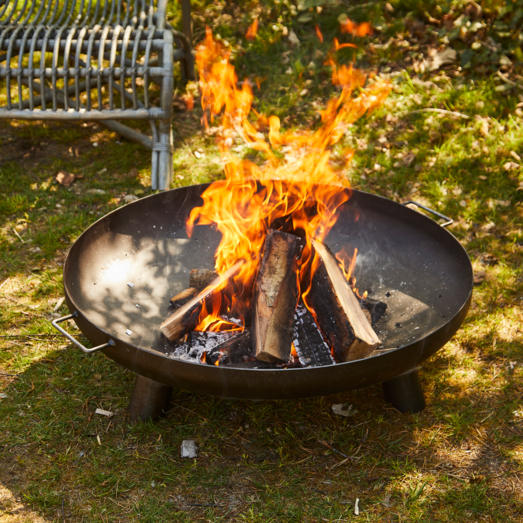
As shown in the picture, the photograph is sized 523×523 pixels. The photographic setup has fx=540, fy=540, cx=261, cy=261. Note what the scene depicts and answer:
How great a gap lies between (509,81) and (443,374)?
3.09 m

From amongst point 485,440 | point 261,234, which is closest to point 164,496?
point 261,234

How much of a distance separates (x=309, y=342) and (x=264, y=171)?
2247mm

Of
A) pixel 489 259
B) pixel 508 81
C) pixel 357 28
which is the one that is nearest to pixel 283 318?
pixel 489 259

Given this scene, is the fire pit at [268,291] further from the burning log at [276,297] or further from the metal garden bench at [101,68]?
the metal garden bench at [101,68]

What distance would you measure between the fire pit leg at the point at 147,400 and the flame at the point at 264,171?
370mm

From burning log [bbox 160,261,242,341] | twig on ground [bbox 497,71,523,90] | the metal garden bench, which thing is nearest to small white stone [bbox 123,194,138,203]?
the metal garden bench

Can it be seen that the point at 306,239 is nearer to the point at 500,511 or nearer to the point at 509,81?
the point at 500,511

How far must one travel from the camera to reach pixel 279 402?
2.61 metres

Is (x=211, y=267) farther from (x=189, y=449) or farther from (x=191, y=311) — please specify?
(x=189, y=449)

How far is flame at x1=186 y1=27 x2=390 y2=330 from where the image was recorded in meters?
2.51

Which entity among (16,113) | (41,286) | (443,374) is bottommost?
(41,286)

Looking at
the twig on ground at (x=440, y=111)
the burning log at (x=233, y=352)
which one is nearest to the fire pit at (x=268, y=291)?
the burning log at (x=233, y=352)

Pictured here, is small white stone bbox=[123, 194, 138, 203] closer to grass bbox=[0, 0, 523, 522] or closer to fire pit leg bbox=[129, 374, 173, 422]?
grass bbox=[0, 0, 523, 522]

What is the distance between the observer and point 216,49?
17.2 ft
